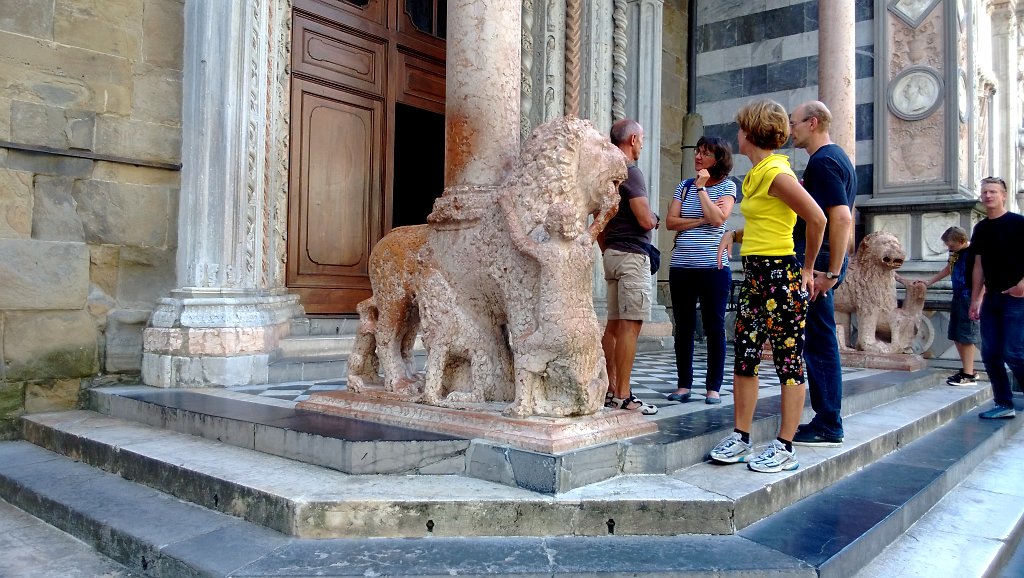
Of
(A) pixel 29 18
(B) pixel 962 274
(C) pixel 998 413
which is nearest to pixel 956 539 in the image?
(C) pixel 998 413

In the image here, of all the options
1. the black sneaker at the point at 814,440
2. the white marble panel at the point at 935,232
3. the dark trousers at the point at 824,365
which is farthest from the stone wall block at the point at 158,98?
the white marble panel at the point at 935,232

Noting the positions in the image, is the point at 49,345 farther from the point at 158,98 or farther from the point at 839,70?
the point at 839,70

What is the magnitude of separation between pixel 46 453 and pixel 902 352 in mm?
6891

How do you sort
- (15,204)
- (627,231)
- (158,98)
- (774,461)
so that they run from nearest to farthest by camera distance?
(774,461) → (627,231) → (15,204) → (158,98)

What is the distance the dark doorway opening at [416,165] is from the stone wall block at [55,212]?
549cm

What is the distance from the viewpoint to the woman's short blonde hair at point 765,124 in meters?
3.04

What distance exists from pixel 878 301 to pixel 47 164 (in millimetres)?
6857

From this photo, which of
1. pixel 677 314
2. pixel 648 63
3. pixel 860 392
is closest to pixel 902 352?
pixel 860 392

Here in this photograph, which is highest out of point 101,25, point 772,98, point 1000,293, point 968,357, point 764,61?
point 764,61

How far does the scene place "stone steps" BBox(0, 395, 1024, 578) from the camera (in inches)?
87.2

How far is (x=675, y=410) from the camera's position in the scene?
389 cm

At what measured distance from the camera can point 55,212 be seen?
4438 millimetres

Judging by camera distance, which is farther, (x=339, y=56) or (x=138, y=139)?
(x=339, y=56)

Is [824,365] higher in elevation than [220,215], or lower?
lower
